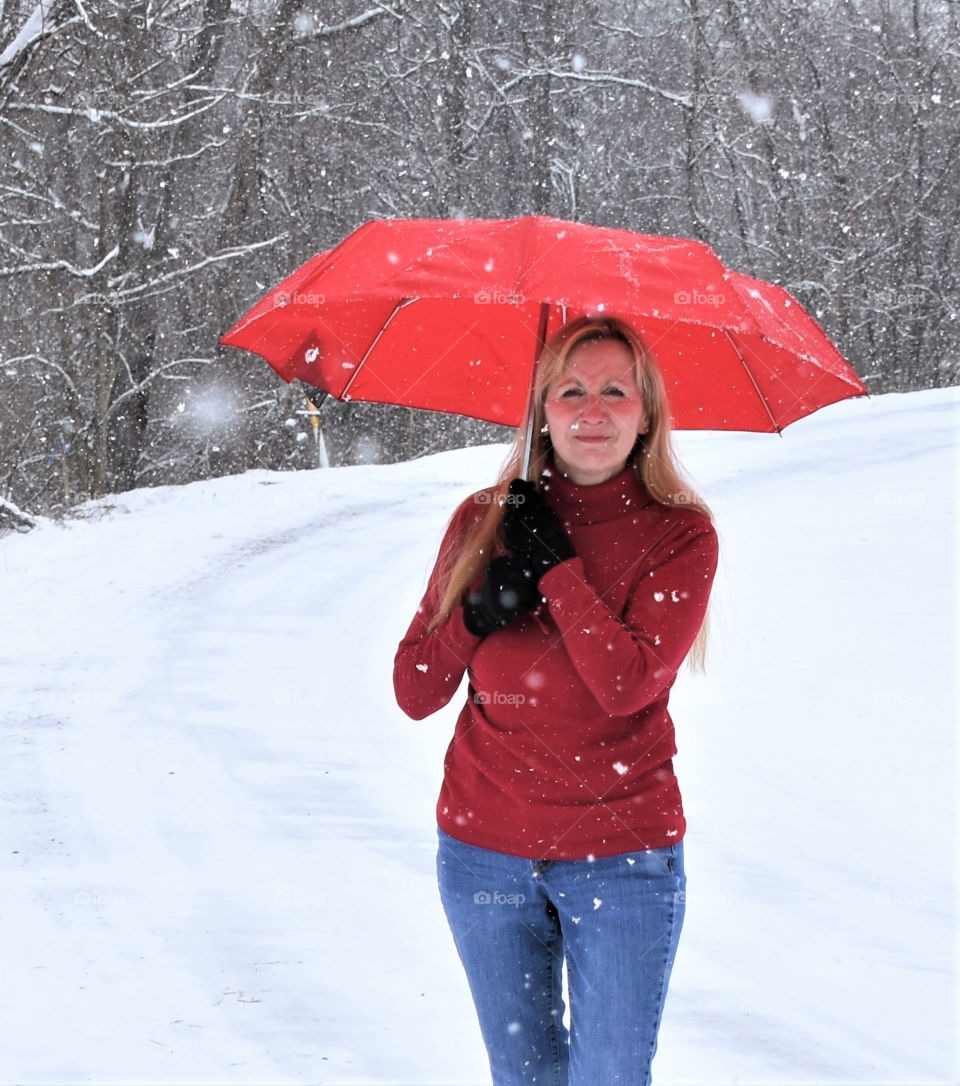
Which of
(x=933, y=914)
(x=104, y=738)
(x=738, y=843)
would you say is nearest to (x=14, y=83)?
(x=104, y=738)

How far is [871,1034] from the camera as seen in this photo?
3.61m

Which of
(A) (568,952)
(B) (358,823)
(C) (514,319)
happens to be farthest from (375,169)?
(A) (568,952)

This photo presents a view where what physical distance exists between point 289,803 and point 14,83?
11003 millimetres

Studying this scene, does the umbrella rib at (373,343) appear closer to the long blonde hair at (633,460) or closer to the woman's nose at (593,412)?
the long blonde hair at (633,460)

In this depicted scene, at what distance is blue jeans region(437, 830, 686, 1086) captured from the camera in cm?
214

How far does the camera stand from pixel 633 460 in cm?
242

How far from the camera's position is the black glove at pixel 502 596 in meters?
2.20

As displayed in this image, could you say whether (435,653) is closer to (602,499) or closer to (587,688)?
(587,688)

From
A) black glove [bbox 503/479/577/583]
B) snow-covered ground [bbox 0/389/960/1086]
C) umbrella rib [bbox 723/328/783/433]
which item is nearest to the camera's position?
black glove [bbox 503/479/577/583]

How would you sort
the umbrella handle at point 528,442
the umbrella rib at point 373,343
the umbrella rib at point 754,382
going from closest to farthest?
1. the umbrella handle at point 528,442
2. the umbrella rib at point 754,382
3. the umbrella rib at point 373,343

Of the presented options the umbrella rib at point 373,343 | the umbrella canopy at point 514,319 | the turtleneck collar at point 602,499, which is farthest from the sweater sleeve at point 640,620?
the umbrella rib at point 373,343

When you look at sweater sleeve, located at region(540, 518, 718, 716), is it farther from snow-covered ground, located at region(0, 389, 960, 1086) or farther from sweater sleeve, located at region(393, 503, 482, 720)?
snow-covered ground, located at region(0, 389, 960, 1086)

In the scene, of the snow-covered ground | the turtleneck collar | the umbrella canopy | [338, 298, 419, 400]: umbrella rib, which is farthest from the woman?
the snow-covered ground

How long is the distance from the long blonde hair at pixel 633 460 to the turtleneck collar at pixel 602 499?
0.03 meters
